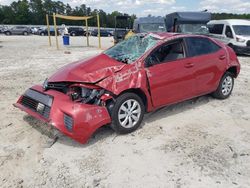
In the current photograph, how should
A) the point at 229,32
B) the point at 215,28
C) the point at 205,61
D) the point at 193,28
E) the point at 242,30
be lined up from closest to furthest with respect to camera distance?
the point at 205,61, the point at 242,30, the point at 229,32, the point at 193,28, the point at 215,28

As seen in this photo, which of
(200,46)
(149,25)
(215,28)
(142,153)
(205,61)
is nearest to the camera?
(142,153)

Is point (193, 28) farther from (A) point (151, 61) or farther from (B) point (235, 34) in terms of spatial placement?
(A) point (151, 61)

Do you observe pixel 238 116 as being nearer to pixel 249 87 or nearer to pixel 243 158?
pixel 243 158

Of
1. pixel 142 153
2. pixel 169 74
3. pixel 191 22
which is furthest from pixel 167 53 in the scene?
pixel 191 22

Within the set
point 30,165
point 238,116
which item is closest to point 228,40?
point 238,116

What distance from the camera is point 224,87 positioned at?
601cm

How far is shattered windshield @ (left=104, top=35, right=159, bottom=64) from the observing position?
454cm

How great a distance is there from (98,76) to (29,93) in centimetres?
137

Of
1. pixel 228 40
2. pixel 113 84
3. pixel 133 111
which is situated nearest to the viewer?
pixel 113 84

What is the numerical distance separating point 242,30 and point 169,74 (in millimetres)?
11548

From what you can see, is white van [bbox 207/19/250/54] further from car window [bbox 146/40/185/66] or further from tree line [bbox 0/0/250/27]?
tree line [bbox 0/0/250/27]

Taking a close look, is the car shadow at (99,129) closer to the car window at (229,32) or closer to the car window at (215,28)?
the car window at (229,32)

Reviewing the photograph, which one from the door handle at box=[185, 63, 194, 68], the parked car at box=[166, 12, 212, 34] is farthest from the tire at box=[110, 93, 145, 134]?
the parked car at box=[166, 12, 212, 34]

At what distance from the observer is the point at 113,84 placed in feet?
13.1
